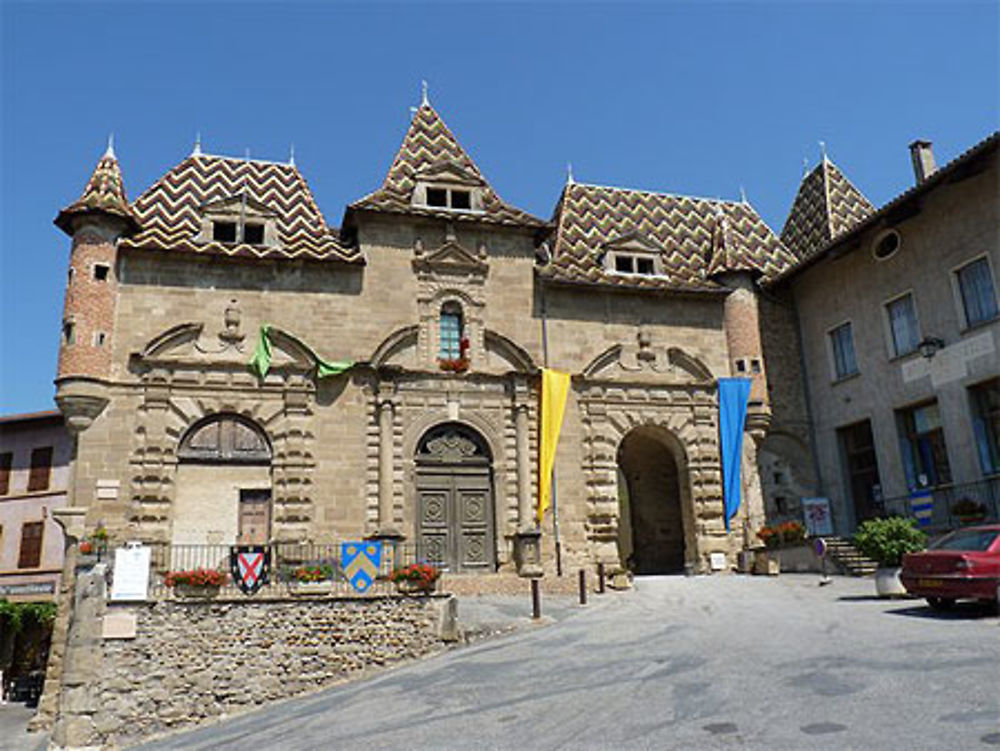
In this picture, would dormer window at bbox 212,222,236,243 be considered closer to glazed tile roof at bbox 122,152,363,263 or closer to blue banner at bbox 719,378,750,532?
glazed tile roof at bbox 122,152,363,263

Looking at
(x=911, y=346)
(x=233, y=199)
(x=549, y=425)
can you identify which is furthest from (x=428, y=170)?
(x=911, y=346)

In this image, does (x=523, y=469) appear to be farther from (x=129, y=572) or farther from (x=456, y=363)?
(x=129, y=572)

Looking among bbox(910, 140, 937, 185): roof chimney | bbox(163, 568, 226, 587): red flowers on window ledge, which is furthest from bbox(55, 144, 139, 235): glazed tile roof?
bbox(910, 140, 937, 185): roof chimney

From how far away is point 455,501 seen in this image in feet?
66.4

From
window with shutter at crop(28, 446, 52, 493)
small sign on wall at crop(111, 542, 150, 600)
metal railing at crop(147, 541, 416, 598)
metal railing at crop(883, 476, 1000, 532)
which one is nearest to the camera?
small sign on wall at crop(111, 542, 150, 600)

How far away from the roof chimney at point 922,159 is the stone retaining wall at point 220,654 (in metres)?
17.8

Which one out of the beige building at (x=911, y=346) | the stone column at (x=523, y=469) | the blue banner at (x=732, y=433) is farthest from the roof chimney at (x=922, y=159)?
the stone column at (x=523, y=469)

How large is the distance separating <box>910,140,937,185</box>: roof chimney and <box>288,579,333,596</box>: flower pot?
1903 centimetres

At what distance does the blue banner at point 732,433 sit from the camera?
21969mm

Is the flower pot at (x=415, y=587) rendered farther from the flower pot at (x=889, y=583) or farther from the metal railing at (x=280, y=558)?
the flower pot at (x=889, y=583)

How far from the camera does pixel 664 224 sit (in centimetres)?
2672

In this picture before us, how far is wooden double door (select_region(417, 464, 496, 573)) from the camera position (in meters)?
19.8

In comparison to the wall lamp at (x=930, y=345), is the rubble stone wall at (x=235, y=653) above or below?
below

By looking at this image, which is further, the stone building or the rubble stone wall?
the stone building
